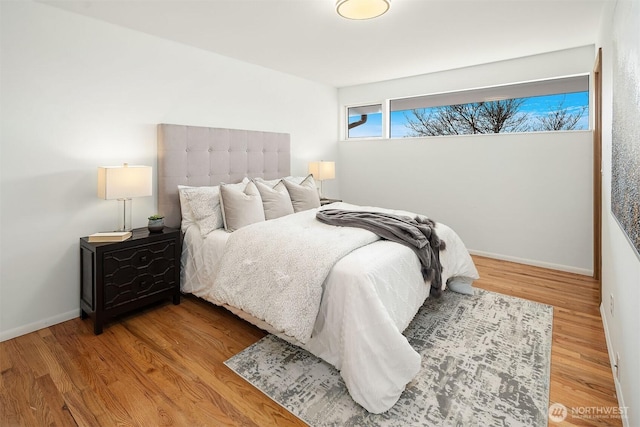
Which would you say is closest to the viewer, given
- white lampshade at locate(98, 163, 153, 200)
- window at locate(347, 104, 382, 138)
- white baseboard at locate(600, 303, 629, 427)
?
white baseboard at locate(600, 303, 629, 427)

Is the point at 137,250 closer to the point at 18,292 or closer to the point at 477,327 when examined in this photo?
the point at 18,292

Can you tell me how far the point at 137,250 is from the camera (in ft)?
8.67

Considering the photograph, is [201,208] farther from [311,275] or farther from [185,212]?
[311,275]

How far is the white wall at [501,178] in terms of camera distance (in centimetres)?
363

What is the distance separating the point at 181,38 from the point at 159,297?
235cm

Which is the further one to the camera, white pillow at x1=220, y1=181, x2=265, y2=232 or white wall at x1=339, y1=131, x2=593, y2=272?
white wall at x1=339, y1=131, x2=593, y2=272

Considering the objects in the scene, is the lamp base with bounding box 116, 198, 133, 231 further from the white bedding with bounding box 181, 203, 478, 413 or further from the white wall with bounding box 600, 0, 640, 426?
the white wall with bounding box 600, 0, 640, 426

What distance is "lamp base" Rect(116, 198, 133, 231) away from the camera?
115 inches

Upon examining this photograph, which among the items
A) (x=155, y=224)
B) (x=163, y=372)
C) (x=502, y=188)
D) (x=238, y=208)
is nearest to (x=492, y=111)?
(x=502, y=188)

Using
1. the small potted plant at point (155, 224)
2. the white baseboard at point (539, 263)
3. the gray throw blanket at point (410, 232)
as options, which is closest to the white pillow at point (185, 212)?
the small potted plant at point (155, 224)

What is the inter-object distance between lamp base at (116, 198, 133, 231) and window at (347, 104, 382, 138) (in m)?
3.60

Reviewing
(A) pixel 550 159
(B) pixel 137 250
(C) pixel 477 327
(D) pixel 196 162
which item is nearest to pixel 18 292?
(B) pixel 137 250

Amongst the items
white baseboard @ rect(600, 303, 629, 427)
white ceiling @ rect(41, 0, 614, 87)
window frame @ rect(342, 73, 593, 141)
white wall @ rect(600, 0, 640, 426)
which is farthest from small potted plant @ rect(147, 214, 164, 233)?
window frame @ rect(342, 73, 593, 141)

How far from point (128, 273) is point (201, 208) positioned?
764 mm
